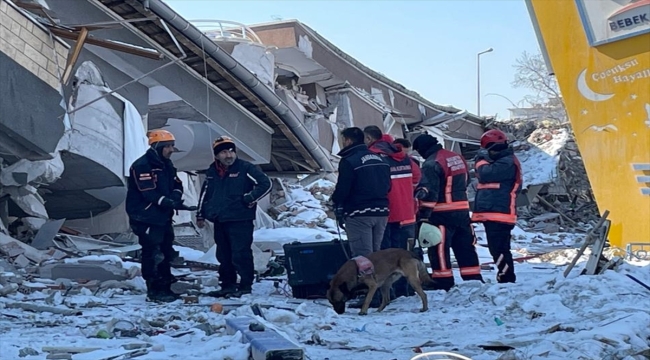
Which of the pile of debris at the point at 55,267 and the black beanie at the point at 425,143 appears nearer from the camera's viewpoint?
the pile of debris at the point at 55,267

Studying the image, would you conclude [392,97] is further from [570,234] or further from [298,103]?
[570,234]

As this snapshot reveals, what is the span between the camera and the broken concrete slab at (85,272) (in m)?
9.44

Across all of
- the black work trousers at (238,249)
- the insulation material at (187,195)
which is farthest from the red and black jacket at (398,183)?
the insulation material at (187,195)

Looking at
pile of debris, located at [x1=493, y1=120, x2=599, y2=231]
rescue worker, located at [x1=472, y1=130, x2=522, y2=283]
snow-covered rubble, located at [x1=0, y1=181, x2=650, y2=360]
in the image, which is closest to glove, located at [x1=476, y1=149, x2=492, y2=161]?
rescue worker, located at [x1=472, y1=130, x2=522, y2=283]

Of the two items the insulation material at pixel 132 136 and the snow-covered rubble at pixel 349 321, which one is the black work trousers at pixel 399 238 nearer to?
the snow-covered rubble at pixel 349 321

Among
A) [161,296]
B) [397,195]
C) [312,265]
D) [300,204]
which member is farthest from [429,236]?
[300,204]

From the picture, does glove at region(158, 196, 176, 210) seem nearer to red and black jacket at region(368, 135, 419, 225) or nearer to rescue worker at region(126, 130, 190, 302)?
rescue worker at region(126, 130, 190, 302)

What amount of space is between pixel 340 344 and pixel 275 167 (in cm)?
1304

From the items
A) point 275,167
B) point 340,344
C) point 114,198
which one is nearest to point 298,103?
point 275,167

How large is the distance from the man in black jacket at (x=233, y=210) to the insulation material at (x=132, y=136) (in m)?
5.03

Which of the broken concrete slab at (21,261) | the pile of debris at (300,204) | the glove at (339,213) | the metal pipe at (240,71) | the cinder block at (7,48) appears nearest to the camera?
the glove at (339,213)

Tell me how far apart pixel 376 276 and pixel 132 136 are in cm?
740

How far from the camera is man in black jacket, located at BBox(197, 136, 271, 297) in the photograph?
8555 mm

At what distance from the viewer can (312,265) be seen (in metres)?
8.43
